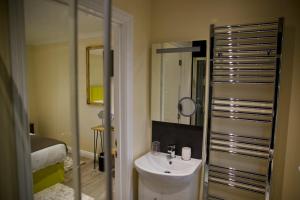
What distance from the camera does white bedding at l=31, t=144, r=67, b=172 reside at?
124cm

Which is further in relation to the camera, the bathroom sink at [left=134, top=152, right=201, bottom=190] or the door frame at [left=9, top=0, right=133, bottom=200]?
the bathroom sink at [left=134, top=152, right=201, bottom=190]

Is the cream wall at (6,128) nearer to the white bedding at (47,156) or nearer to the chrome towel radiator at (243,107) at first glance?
the white bedding at (47,156)

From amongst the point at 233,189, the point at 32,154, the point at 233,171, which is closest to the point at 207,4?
the point at 233,171

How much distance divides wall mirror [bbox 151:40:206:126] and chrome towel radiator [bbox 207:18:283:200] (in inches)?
5.1

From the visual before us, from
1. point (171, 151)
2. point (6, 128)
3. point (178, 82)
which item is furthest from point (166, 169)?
point (6, 128)

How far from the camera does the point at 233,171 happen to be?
1663 millimetres

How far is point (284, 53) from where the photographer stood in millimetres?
1445

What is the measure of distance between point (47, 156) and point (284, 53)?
185 cm

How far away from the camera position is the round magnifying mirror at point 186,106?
1.80 m

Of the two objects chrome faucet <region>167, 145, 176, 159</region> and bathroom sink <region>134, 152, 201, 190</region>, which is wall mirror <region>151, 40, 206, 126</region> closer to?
chrome faucet <region>167, 145, 176, 159</region>

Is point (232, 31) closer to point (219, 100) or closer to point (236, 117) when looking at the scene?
point (219, 100)

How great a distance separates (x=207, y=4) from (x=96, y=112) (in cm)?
130

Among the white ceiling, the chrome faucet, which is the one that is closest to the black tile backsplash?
the chrome faucet

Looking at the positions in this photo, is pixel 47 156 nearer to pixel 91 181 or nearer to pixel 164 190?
pixel 91 181
